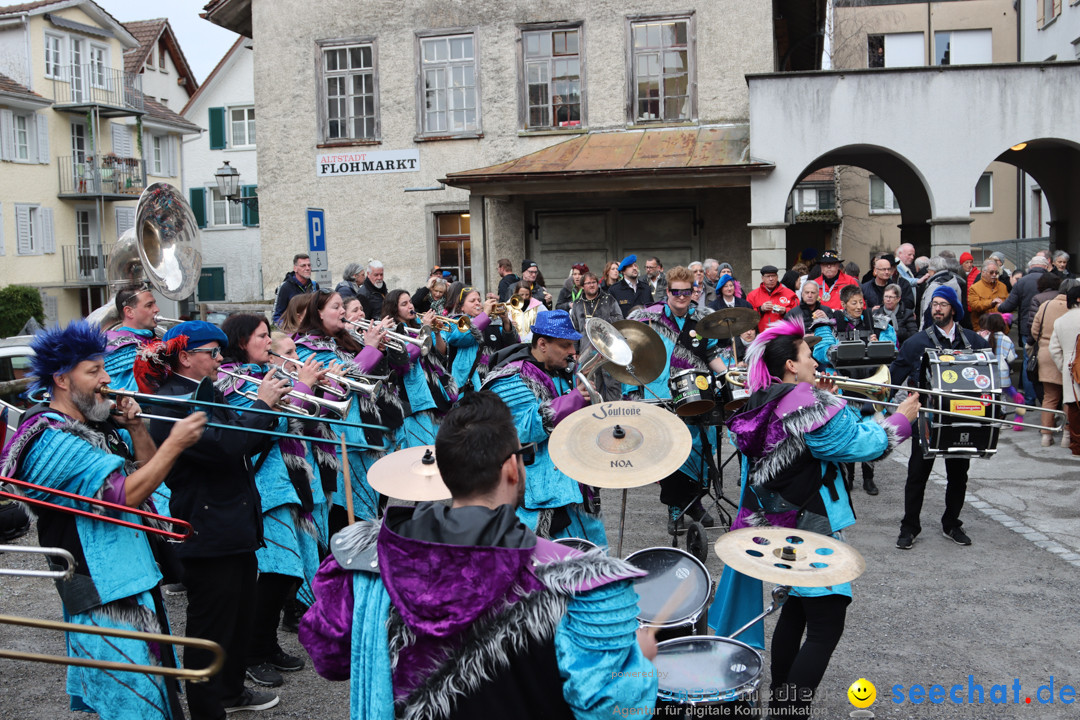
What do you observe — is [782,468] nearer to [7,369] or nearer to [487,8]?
[7,369]

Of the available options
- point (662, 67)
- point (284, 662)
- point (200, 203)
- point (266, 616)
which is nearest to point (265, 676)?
point (284, 662)

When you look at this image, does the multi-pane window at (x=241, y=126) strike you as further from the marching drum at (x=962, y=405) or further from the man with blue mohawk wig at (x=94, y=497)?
the man with blue mohawk wig at (x=94, y=497)

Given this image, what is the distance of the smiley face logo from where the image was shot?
4512 mm

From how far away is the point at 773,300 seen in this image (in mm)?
10844

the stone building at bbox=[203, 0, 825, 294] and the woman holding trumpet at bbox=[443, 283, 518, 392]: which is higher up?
the stone building at bbox=[203, 0, 825, 294]

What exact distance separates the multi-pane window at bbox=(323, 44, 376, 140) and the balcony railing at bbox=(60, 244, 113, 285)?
20.4 meters

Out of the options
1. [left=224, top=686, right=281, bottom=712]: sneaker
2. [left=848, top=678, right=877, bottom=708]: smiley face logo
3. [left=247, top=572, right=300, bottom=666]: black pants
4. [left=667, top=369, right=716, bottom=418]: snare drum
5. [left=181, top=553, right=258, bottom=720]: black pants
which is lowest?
[left=224, top=686, right=281, bottom=712]: sneaker

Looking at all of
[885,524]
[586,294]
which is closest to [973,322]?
[586,294]

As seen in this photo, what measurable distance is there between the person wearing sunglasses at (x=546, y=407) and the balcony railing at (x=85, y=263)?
34.8 m

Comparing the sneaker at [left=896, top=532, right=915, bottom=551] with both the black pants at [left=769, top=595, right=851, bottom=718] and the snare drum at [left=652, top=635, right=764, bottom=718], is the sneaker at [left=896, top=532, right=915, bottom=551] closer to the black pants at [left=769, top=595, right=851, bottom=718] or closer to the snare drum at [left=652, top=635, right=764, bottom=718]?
the black pants at [left=769, top=595, right=851, bottom=718]

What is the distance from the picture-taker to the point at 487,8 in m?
18.4

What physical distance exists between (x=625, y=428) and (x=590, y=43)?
15.3m

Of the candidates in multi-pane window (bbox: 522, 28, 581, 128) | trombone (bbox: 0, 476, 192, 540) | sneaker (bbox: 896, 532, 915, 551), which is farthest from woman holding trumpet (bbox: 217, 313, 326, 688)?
multi-pane window (bbox: 522, 28, 581, 128)

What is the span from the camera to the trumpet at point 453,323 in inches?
328
